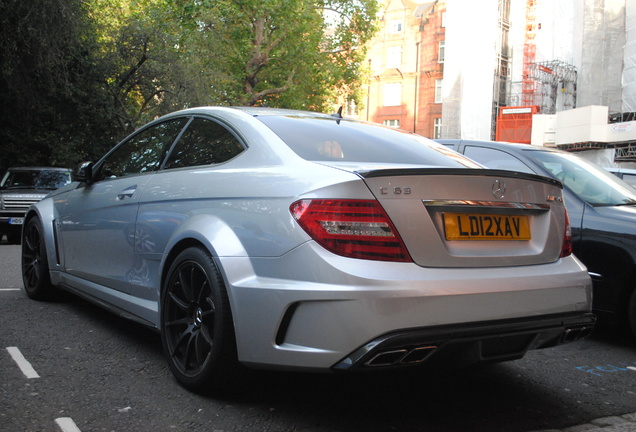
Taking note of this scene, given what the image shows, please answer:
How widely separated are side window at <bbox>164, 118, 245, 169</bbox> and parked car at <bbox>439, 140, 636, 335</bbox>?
8.56 feet

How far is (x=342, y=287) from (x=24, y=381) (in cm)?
196

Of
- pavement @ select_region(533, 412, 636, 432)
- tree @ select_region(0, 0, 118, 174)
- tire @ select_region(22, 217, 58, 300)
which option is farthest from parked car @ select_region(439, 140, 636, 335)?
tree @ select_region(0, 0, 118, 174)

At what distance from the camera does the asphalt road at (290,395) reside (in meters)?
2.95

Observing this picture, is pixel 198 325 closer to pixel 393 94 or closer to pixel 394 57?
pixel 393 94

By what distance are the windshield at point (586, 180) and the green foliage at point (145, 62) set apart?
14981 mm

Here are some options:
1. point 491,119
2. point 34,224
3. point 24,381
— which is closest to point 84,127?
point 34,224

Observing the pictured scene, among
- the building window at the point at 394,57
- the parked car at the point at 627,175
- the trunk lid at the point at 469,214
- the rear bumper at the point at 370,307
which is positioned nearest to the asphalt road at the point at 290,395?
the rear bumper at the point at 370,307

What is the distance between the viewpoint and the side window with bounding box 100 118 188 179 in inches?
164

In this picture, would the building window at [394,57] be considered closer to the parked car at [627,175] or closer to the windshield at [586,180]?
the parked car at [627,175]

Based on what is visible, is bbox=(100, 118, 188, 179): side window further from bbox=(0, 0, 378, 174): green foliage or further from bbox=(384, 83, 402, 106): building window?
bbox=(384, 83, 402, 106): building window

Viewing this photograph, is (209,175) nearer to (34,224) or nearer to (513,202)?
(513,202)

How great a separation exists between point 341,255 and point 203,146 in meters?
1.46

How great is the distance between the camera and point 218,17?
31.5m

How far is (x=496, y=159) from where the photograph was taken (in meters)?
6.01
